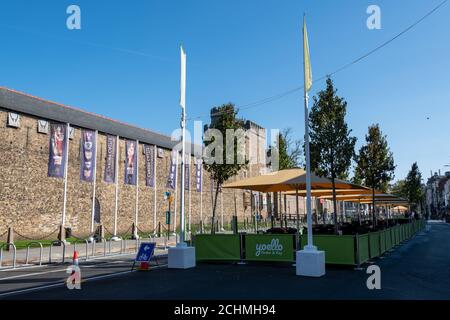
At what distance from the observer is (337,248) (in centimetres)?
1209

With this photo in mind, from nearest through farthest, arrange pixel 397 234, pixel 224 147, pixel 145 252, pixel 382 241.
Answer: pixel 145 252 → pixel 382 241 → pixel 397 234 → pixel 224 147

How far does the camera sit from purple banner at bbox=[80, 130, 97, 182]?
27.2 meters

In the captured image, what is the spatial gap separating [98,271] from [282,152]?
36299 millimetres

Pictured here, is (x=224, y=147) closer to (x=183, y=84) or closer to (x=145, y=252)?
(x=183, y=84)

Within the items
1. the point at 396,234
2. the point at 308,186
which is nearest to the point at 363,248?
the point at 308,186

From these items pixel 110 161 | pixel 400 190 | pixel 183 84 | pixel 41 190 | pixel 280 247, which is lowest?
pixel 280 247

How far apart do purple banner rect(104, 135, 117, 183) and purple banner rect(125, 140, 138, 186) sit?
0.93 metres

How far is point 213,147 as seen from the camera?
24.2m

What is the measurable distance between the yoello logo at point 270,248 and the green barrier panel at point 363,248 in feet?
7.91

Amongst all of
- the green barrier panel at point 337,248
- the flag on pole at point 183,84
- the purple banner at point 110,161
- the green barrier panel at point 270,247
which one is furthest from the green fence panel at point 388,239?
the purple banner at point 110,161

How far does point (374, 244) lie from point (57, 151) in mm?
20410

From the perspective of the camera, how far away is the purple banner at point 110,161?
97.6ft

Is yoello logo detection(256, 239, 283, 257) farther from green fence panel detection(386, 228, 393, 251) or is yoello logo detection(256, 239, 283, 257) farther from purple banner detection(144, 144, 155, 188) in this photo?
purple banner detection(144, 144, 155, 188)

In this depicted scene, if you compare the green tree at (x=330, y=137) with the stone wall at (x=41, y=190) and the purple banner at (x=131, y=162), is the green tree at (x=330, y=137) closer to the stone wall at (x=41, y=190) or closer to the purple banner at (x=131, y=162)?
the purple banner at (x=131, y=162)
